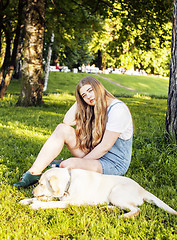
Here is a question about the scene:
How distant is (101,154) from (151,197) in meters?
0.81

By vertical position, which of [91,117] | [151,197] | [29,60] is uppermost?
[29,60]

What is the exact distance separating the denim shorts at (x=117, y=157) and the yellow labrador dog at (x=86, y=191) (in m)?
0.48

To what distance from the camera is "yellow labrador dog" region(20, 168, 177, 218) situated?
2.86 m

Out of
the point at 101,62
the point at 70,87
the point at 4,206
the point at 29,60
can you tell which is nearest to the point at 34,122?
the point at 29,60

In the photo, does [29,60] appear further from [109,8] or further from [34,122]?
[109,8]

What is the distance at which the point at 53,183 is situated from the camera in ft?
9.16

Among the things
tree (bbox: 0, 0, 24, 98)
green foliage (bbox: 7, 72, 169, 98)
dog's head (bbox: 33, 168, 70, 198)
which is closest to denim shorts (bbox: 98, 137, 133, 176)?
dog's head (bbox: 33, 168, 70, 198)

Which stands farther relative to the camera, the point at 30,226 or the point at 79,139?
the point at 79,139

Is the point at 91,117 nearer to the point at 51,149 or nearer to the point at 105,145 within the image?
the point at 105,145

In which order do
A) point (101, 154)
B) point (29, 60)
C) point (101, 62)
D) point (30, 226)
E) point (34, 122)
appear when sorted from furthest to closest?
point (101, 62) → point (29, 60) → point (34, 122) → point (101, 154) → point (30, 226)

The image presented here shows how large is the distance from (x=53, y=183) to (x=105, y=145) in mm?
889

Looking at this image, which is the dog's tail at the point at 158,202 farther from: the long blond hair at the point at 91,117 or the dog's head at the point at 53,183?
the long blond hair at the point at 91,117

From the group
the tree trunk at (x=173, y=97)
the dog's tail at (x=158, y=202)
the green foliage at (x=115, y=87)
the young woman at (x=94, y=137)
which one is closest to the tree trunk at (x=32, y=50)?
the tree trunk at (x=173, y=97)

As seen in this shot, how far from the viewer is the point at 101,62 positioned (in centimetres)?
4962
